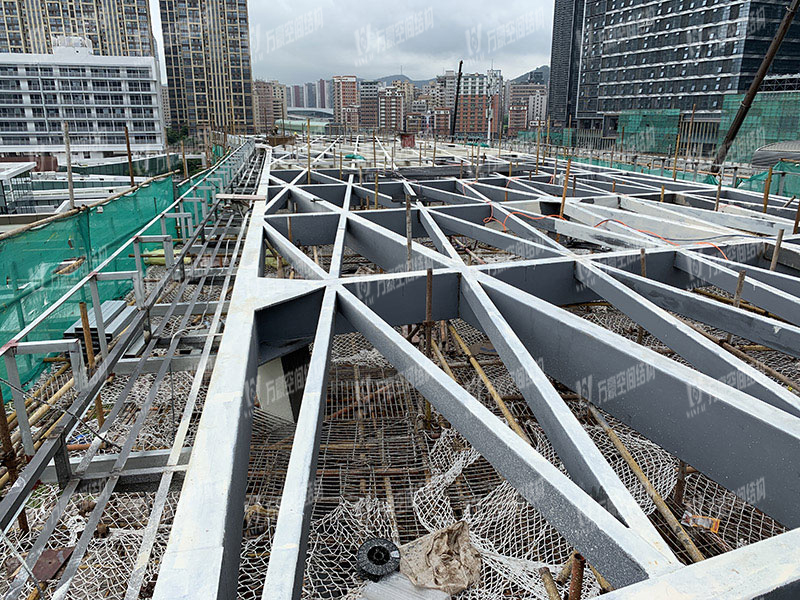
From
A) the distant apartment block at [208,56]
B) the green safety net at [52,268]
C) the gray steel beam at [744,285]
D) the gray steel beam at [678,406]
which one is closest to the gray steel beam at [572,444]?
the gray steel beam at [678,406]

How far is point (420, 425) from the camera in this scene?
909 cm

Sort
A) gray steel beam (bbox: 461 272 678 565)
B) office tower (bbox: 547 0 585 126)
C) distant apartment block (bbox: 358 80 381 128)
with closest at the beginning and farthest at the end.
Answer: gray steel beam (bbox: 461 272 678 565), office tower (bbox: 547 0 585 126), distant apartment block (bbox: 358 80 381 128)

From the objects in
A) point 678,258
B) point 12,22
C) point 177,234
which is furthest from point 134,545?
point 12,22

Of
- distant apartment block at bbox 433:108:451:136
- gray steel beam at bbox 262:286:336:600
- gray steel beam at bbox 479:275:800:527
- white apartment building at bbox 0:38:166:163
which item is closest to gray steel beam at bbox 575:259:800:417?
gray steel beam at bbox 479:275:800:527

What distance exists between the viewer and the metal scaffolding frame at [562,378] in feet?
8.87

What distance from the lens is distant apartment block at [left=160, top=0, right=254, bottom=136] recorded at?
4843 inches

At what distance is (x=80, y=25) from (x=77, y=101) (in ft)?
207

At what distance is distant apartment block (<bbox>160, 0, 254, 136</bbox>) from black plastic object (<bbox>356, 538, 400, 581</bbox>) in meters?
Answer: 128

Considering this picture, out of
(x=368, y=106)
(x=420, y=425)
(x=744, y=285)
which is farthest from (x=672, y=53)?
(x=368, y=106)

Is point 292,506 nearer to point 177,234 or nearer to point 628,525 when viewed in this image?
point 628,525

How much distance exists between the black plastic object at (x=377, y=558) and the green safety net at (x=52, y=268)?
4.12 meters

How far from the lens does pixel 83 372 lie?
15.5ft

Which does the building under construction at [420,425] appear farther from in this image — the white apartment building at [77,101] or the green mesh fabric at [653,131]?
the white apartment building at [77,101]

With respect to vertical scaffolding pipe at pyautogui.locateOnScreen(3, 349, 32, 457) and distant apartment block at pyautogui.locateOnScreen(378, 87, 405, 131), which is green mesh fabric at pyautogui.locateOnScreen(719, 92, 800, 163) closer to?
vertical scaffolding pipe at pyautogui.locateOnScreen(3, 349, 32, 457)
